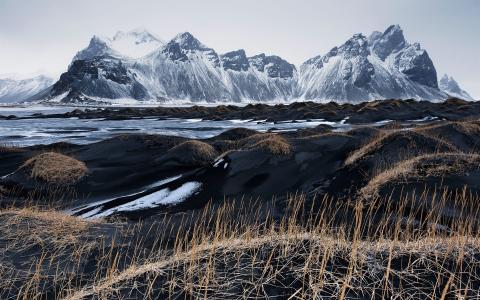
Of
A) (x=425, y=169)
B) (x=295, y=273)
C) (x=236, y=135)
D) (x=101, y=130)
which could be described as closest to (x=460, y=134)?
(x=425, y=169)

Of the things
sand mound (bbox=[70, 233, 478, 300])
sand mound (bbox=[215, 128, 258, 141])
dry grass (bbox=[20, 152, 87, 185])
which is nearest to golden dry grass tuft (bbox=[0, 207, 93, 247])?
sand mound (bbox=[70, 233, 478, 300])

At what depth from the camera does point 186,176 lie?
19078mm

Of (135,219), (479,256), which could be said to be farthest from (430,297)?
(135,219)

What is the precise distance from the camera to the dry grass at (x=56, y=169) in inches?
725

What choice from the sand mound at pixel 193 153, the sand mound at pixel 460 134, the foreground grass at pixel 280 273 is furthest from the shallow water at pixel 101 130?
the foreground grass at pixel 280 273

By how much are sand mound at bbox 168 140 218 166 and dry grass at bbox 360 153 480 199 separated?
10606mm

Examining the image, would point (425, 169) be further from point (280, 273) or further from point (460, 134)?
point (460, 134)

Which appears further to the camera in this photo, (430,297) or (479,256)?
(479,256)

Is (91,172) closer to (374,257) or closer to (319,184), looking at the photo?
(319,184)

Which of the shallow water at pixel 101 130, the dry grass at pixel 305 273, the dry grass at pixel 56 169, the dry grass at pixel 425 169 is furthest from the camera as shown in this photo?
the shallow water at pixel 101 130

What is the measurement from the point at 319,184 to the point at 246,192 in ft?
10.2

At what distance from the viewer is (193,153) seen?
2259cm

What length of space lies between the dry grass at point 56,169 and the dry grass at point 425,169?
44.9ft

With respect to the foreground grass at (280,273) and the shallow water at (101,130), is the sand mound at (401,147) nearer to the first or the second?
the foreground grass at (280,273)
